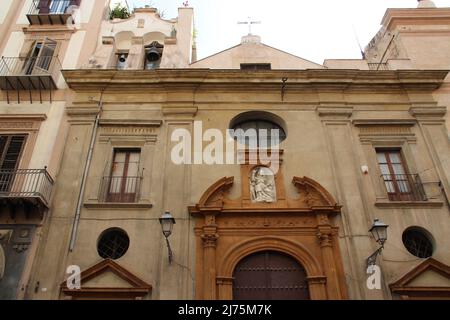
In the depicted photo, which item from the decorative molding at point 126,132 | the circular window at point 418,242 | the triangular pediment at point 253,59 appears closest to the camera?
the circular window at point 418,242

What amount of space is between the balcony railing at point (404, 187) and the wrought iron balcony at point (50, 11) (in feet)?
45.1

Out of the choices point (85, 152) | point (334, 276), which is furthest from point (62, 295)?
point (334, 276)

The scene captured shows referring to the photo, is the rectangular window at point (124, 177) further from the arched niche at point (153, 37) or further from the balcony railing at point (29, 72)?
the arched niche at point (153, 37)

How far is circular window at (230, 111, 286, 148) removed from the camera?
13.1 m

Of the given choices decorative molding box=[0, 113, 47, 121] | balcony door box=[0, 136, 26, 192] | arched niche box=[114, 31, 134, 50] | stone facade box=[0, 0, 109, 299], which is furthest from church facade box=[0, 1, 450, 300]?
balcony door box=[0, 136, 26, 192]

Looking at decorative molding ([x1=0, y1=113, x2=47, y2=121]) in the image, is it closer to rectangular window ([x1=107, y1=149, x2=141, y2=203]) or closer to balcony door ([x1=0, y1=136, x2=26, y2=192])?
balcony door ([x1=0, y1=136, x2=26, y2=192])

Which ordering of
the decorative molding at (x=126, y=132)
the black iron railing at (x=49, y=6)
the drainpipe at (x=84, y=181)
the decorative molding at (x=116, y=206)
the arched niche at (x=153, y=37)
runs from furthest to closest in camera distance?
the black iron railing at (x=49, y=6)
the arched niche at (x=153, y=37)
the decorative molding at (x=126, y=132)
the decorative molding at (x=116, y=206)
the drainpipe at (x=84, y=181)

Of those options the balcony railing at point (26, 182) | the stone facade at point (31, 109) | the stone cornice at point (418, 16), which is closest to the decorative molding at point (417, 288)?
the stone facade at point (31, 109)

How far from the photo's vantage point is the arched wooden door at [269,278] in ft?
33.0

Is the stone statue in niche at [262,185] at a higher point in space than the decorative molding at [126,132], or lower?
lower

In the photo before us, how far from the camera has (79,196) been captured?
1129 centimetres

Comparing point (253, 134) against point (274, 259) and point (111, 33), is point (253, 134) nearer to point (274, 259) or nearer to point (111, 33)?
point (274, 259)

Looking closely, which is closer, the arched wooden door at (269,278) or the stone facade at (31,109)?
the arched wooden door at (269,278)

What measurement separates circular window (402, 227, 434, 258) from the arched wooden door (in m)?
3.19
